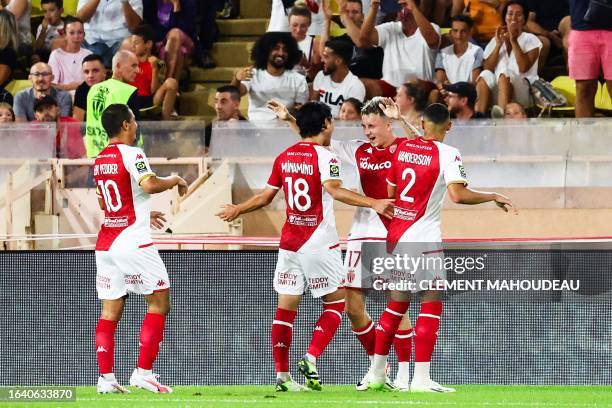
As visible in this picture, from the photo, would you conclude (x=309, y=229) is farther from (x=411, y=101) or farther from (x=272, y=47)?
(x=272, y=47)

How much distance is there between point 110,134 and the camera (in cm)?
1012

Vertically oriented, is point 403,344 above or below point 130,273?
below

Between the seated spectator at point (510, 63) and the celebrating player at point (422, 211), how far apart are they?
5143 mm

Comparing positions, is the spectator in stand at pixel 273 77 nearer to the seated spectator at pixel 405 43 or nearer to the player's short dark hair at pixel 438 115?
the seated spectator at pixel 405 43

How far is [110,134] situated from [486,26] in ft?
24.2

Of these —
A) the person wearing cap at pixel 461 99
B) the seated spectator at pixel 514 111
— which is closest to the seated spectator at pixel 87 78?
the person wearing cap at pixel 461 99

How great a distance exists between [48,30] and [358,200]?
329 inches

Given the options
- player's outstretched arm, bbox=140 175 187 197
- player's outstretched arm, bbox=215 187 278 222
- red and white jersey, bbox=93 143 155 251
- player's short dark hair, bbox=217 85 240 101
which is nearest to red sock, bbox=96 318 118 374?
red and white jersey, bbox=93 143 155 251

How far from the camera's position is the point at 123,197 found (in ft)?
32.9

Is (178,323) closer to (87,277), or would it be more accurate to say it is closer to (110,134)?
(87,277)

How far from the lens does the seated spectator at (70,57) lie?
54.5 ft

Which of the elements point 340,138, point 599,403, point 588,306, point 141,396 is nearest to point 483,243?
point 588,306

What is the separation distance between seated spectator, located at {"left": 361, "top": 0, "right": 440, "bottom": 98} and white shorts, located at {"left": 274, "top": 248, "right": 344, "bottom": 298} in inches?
222

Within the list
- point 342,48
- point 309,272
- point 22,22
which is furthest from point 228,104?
point 309,272
